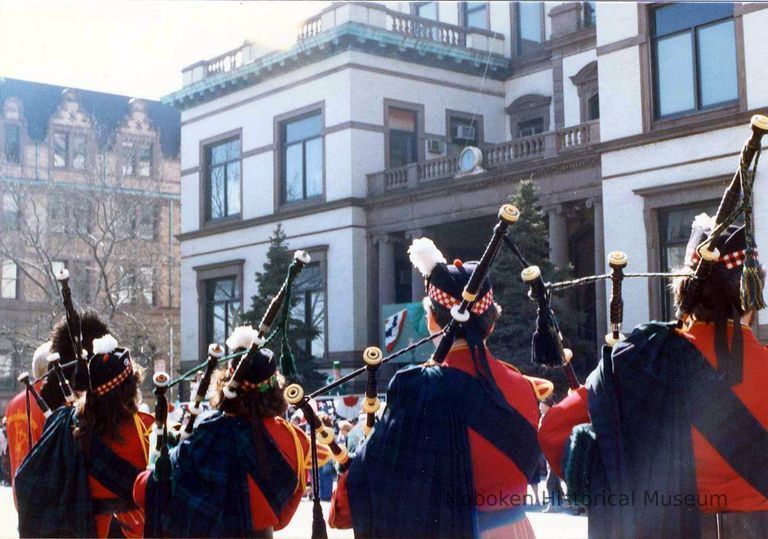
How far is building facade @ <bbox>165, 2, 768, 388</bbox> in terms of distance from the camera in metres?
19.4

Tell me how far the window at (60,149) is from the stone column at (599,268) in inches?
506

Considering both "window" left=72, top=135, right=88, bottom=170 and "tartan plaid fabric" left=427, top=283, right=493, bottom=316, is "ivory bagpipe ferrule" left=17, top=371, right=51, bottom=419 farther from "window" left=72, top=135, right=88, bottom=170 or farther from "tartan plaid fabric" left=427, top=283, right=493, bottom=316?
"window" left=72, top=135, right=88, bottom=170

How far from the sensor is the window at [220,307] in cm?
2880

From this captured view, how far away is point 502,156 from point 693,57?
5.35 m

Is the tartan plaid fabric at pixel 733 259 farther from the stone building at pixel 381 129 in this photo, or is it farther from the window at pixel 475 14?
the window at pixel 475 14

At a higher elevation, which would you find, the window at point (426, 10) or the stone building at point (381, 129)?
the window at point (426, 10)

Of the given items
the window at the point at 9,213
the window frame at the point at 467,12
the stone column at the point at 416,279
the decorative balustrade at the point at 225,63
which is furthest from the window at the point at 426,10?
the window at the point at 9,213

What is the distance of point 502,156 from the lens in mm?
22844

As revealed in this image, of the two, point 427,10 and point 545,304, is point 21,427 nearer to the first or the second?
point 545,304

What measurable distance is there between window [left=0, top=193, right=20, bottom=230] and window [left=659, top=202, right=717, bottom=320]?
1291cm

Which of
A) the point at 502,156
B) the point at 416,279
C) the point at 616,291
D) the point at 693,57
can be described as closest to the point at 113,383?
the point at 616,291

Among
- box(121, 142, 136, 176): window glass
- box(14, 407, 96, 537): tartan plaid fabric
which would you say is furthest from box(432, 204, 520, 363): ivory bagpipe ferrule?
box(121, 142, 136, 176): window glass

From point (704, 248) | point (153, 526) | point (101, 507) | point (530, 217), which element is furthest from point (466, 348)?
point (530, 217)

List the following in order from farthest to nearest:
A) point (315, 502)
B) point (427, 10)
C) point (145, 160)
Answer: point (145, 160) → point (427, 10) → point (315, 502)
